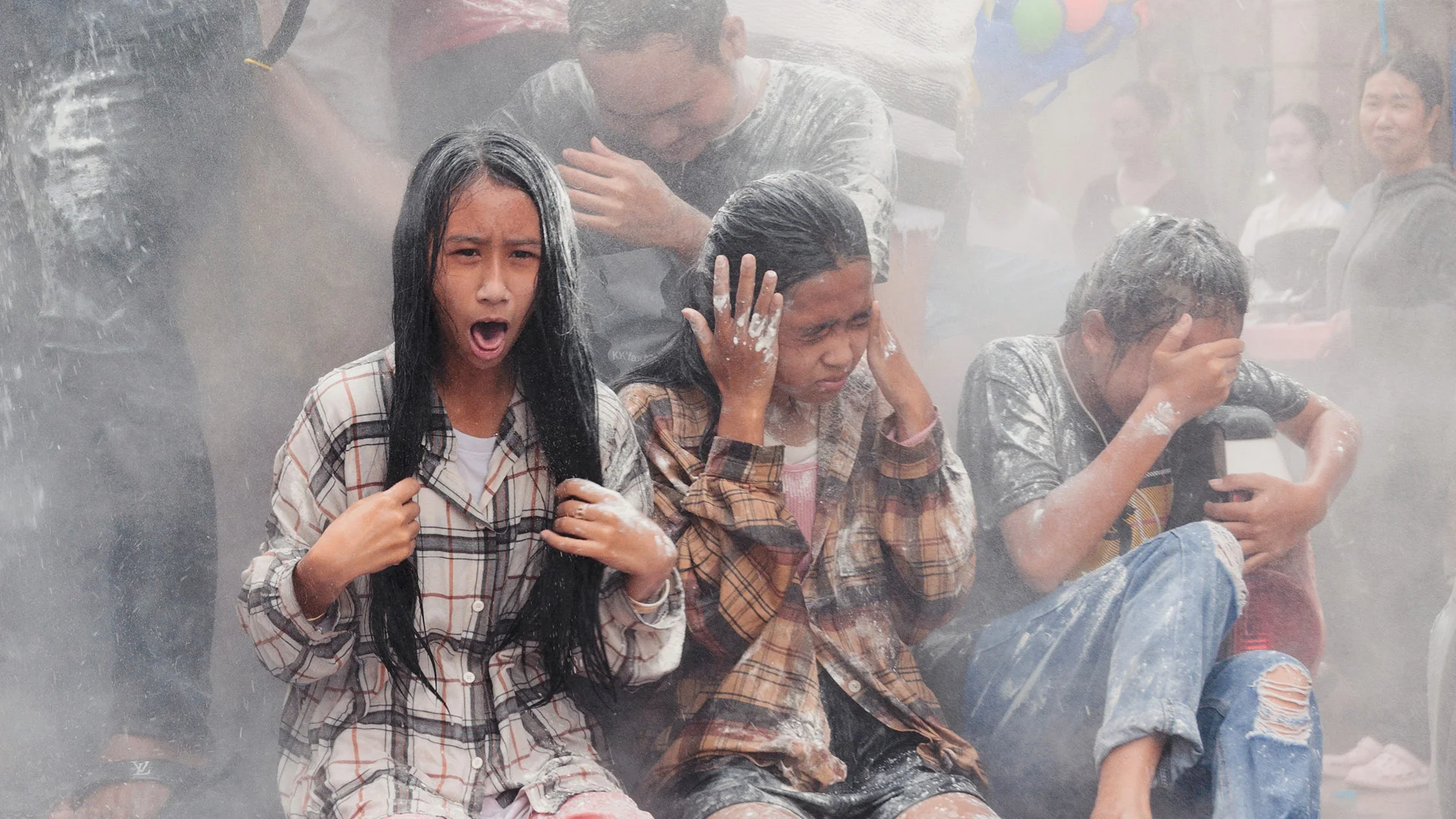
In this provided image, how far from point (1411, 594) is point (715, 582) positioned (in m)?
1.83

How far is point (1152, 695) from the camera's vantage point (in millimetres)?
2057

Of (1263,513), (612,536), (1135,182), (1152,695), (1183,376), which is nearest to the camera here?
(612,536)

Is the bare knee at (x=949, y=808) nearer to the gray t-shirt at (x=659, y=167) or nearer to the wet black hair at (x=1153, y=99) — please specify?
the gray t-shirt at (x=659, y=167)

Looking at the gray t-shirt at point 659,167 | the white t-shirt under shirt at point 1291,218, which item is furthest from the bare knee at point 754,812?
the white t-shirt under shirt at point 1291,218

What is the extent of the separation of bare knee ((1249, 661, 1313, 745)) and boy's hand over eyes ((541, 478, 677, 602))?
103cm

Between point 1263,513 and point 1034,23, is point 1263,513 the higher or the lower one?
the lower one

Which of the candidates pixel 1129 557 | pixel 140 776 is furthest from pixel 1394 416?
pixel 140 776

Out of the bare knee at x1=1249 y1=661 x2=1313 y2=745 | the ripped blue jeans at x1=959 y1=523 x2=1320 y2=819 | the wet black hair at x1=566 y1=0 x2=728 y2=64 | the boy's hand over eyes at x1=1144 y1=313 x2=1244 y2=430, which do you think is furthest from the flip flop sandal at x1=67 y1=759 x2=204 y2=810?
the boy's hand over eyes at x1=1144 y1=313 x2=1244 y2=430

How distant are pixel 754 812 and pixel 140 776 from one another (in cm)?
123

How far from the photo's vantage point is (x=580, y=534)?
183 centimetres

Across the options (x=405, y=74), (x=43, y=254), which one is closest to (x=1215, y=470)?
(x=405, y=74)

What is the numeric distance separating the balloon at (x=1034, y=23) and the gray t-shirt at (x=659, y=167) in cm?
50

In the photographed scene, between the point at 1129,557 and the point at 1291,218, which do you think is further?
the point at 1291,218

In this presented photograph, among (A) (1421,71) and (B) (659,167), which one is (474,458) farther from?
(A) (1421,71)
